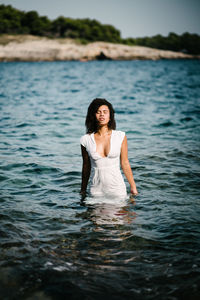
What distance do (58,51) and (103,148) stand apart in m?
102

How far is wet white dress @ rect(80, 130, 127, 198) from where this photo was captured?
469 cm

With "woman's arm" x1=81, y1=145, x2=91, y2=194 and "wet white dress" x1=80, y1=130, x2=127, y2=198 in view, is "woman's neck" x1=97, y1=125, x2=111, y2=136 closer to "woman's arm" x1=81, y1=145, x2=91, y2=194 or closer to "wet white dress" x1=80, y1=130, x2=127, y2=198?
"wet white dress" x1=80, y1=130, x2=127, y2=198

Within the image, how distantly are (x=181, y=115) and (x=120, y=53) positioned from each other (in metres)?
104

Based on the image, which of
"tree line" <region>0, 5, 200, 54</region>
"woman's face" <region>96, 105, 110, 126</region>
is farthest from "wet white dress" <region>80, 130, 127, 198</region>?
"tree line" <region>0, 5, 200, 54</region>

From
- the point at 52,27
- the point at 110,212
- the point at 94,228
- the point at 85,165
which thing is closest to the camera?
the point at 94,228

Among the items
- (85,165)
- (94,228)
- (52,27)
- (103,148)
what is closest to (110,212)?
(94,228)

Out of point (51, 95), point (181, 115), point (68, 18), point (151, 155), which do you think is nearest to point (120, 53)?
point (68, 18)

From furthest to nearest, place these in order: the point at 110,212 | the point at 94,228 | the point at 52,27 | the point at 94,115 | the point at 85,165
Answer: the point at 52,27 < the point at 85,165 < the point at 110,212 < the point at 94,115 < the point at 94,228

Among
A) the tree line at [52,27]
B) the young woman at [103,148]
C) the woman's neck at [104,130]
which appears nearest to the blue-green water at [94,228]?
the young woman at [103,148]

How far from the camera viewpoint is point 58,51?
9912 centimetres

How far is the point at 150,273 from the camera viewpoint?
11.7 feet

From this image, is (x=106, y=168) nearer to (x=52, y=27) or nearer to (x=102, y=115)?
(x=102, y=115)

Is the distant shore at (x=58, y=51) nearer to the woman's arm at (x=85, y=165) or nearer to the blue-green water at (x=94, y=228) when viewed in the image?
the blue-green water at (x=94, y=228)

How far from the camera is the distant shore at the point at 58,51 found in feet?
301
